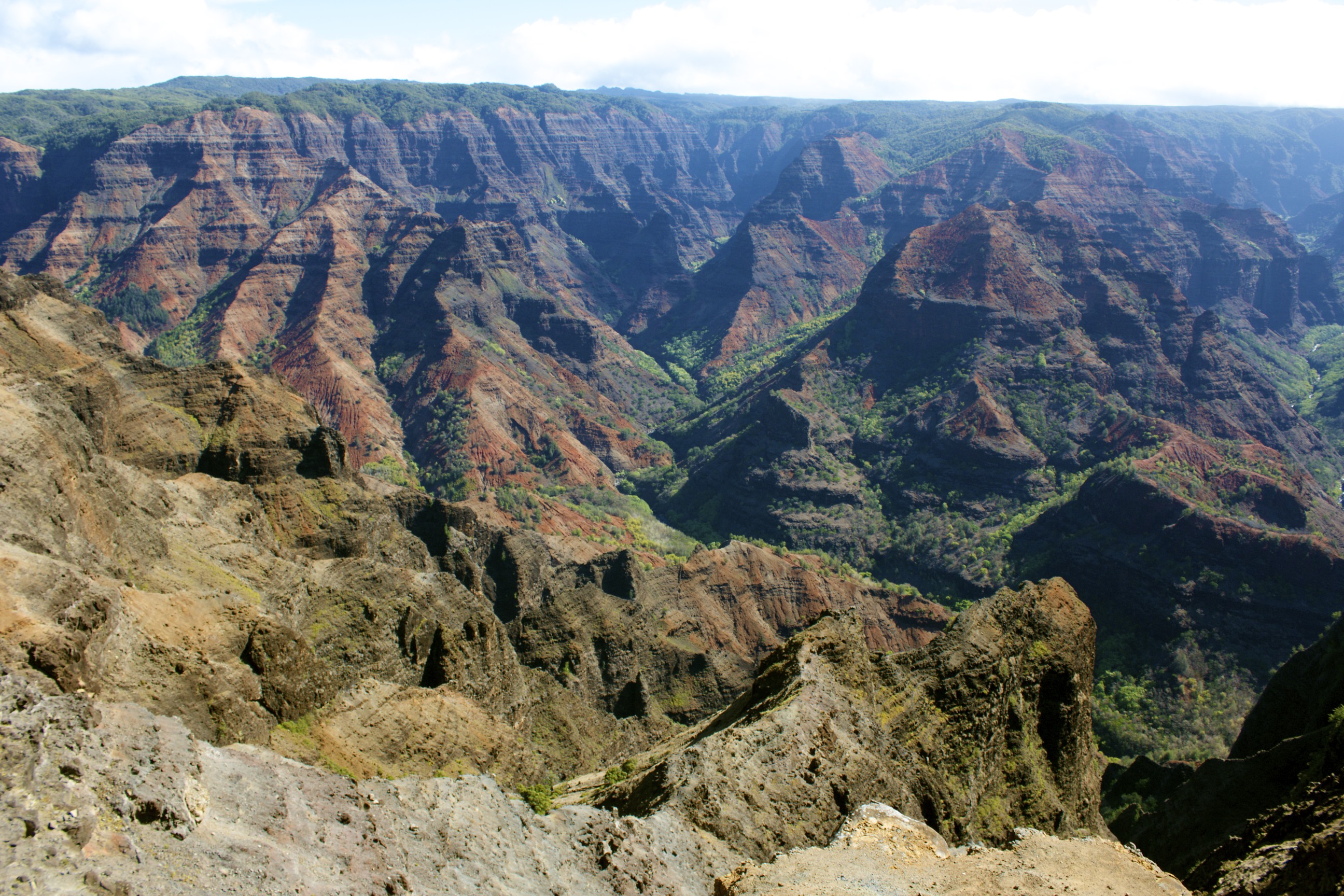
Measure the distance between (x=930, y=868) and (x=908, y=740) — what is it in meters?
A: 8.14

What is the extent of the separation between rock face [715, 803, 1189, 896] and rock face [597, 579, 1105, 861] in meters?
1.44

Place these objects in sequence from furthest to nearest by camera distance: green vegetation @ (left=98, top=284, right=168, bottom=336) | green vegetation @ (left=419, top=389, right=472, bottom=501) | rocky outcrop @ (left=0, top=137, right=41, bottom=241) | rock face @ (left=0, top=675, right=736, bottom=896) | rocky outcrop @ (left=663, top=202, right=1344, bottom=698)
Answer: rocky outcrop @ (left=0, top=137, right=41, bottom=241) < green vegetation @ (left=98, top=284, right=168, bottom=336) < green vegetation @ (left=419, top=389, right=472, bottom=501) < rocky outcrop @ (left=663, top=202, right=1344, bottom=698) < rock face @ (left=0, top=675, right=736, bottom=896)

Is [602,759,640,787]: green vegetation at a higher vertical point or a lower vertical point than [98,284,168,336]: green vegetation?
lower

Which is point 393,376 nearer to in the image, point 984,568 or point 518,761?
point 984,568

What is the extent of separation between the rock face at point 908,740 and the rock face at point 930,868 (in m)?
1.44

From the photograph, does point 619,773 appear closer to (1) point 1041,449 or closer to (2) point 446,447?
(2) point 446,447

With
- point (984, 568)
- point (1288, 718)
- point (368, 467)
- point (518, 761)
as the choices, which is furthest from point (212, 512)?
point (984, 568)

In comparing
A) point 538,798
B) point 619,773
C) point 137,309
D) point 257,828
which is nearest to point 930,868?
point 538,798

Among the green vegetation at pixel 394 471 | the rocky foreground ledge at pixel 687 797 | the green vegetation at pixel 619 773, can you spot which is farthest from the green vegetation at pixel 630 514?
the rocky foreground ledge at pixel 687 797

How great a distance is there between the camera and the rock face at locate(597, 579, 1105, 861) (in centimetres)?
2636

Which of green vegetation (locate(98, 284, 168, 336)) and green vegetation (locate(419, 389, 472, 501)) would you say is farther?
green vegetation (locate(98, 284, 168, 336))

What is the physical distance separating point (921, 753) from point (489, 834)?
16809 millimetres

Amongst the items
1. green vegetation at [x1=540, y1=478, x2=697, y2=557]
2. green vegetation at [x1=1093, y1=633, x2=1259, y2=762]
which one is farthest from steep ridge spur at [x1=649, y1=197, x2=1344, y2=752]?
green vegetation at [x1=540, y1=478, x2=697, y2=557]

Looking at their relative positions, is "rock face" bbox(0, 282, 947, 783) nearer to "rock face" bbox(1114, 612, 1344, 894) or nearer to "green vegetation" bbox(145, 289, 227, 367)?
"rock face" bbox(1114, 612, 1344, 894)
